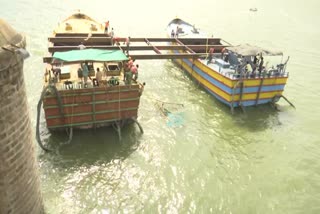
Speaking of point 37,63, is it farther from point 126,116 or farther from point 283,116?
point 283,116

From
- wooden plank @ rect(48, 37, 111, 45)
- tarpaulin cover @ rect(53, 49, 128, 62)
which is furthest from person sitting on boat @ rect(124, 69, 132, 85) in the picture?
wooden plank @ rect(48, 37, 111, 45)

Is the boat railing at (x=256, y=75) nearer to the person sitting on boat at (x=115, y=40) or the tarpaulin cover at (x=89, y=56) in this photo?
the tarpaulin cover at (x=89, y=56)

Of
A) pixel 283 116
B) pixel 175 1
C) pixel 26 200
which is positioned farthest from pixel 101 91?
pixel 175 1

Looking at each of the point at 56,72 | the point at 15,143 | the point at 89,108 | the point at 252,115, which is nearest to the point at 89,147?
the point at 89,108

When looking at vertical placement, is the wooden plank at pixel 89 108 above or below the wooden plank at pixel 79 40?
below

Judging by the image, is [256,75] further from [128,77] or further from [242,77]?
[128,77]

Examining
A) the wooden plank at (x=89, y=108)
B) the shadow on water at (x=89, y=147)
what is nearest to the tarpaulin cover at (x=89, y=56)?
the wooden plank at (x=89, y=108)
